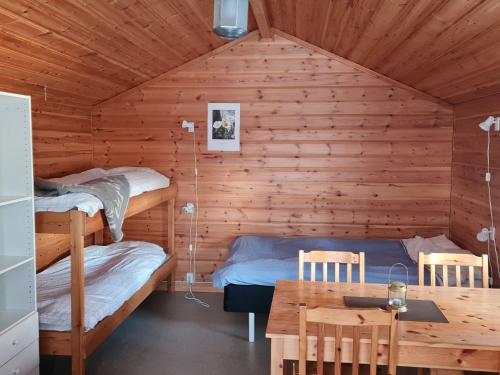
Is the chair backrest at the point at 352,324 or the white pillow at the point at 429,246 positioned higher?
the chair backrest at the point at 352,324

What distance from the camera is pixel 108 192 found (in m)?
3.12

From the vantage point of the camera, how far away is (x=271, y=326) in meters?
2.13

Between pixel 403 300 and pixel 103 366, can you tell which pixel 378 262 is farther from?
pixel 103 366

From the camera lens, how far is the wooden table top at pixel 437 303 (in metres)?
2.01

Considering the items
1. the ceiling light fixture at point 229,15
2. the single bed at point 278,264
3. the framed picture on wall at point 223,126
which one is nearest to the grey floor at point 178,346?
the single bed at point 278,264

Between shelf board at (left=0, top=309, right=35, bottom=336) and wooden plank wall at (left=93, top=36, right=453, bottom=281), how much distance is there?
244 centimetres

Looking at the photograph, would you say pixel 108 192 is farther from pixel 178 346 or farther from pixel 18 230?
pixel 178 346

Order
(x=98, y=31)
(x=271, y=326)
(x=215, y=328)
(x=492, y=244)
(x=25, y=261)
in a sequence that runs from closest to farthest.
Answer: (x=271, y=326) → (x=25, y=261) → (x=98, y=31) → (x=492, y=244) → (x=215, y=328)

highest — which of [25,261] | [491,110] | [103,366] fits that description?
[491,110]

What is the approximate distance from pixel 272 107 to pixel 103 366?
9.22ft

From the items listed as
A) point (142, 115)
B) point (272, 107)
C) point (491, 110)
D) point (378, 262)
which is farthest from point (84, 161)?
point (491, 110)

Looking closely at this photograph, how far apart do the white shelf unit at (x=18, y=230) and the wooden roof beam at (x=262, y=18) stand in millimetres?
1749

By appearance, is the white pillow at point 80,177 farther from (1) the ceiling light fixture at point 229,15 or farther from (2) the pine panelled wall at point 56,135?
(1) the ceiling light fixture at point 229,15

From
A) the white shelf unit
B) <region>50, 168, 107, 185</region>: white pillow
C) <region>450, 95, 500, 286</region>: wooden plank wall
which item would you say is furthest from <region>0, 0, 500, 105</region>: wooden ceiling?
<region>50, 168, 107, 185</region>: white pillow
